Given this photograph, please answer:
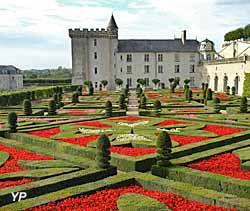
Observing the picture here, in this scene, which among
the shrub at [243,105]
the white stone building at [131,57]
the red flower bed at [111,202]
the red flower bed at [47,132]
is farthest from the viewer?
the white stone building at [131,57]

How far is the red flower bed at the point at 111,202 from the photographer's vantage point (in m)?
7.17

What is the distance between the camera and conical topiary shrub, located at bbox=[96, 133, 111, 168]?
369 inches

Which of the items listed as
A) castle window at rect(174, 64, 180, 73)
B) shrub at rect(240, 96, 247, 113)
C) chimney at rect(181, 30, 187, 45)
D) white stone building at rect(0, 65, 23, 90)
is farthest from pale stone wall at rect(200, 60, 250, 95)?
white stone building at rect(0, 65, 23, 90)

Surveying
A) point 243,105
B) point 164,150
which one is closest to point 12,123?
point 164,150

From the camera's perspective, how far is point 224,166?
9883mm

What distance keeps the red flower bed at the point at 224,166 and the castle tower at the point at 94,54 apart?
4683 cm

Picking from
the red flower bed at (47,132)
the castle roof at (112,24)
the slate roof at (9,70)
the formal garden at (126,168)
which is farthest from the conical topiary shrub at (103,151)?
the slate roof at (9,70)

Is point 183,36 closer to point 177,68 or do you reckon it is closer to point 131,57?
point 177,68

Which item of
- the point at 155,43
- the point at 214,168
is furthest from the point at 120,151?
the point at 155,43

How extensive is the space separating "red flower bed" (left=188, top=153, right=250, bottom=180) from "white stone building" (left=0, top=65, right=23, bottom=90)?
61791 mm

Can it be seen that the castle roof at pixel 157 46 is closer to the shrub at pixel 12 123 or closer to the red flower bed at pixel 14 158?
the shrub at pixel 12 123

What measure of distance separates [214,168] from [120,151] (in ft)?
10.5

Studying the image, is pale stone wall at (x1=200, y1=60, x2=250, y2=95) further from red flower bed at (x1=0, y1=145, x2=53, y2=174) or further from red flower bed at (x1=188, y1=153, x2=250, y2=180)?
red flower bed at (x1=0, y1=145, x2=53, y2=174)

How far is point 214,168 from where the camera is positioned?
32.0ft
